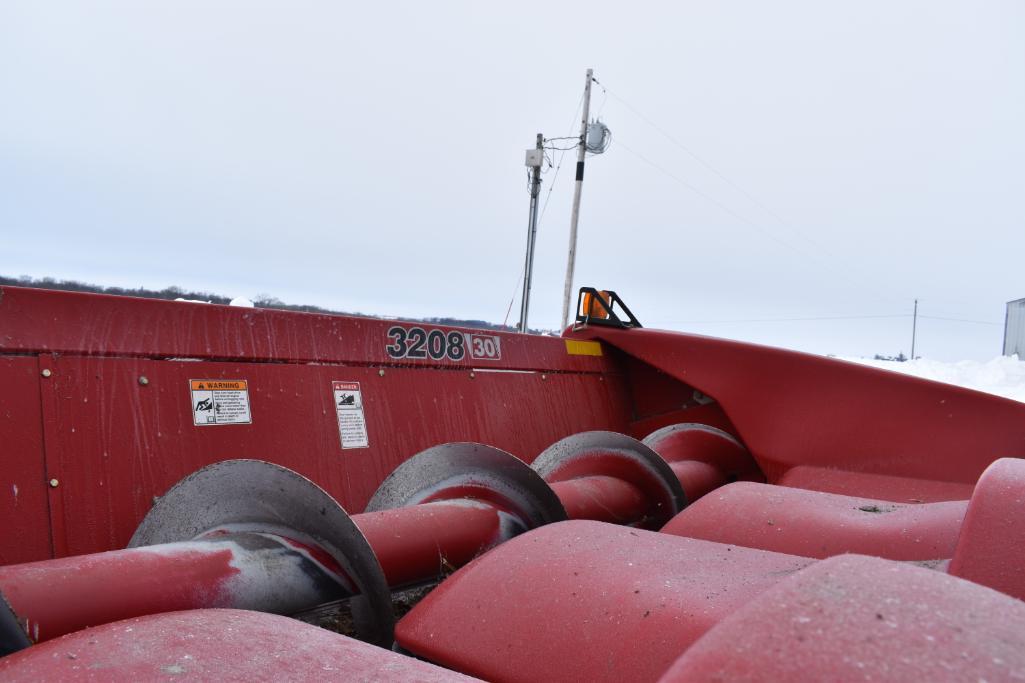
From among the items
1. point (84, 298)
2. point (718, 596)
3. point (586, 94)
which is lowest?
point (718, 596)

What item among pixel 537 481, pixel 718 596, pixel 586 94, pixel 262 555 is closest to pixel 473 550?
pixel 537 481

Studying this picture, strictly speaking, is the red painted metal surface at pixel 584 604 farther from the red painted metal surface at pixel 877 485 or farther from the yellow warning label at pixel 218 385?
the red painted metal surface at pixel 877 485

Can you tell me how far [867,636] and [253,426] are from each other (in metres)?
2.14

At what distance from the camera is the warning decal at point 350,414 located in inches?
107

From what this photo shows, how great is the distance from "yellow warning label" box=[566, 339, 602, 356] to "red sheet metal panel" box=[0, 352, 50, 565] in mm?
2489

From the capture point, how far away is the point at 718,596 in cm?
122

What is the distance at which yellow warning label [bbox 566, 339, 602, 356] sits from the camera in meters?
4.00

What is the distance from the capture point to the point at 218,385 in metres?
2.40

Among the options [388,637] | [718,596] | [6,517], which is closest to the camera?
[718,596]

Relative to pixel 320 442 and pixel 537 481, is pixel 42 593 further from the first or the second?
pixel 320 442

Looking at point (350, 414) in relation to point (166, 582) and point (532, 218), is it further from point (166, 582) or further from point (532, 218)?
point (532, 218)

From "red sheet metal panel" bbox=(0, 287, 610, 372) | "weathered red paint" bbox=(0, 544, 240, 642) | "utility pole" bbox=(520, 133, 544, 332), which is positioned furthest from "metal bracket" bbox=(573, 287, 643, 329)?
"utility pole" bbox=(520, 133, 544, 332)

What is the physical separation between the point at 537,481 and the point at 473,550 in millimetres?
290

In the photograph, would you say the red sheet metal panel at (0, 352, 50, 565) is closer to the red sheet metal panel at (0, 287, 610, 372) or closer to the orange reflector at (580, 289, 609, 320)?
the red sheet metal panel at (0, 287, 610, 372)
